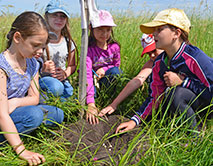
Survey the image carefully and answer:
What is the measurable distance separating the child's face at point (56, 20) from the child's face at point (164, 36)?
3.40 ft

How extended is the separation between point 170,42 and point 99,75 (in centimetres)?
92

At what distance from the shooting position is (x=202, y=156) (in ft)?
4.70

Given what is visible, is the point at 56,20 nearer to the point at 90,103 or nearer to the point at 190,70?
the point at 90,103

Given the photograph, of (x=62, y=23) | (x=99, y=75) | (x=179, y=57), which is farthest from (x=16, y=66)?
(x=179, y=57)

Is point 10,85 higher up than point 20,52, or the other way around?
point 20,52

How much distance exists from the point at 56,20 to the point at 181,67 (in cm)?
135

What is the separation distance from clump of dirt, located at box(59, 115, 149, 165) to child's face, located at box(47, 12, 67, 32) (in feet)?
3.45

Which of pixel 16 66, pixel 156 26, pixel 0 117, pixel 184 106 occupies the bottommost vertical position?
pixel 184 106

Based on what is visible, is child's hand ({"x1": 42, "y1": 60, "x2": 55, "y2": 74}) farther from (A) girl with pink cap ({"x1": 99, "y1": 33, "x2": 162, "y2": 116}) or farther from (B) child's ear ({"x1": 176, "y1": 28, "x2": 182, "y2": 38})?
(B) child's ear ({"x1": 176, "y1": 28, "x2": 182, "y2": 38})

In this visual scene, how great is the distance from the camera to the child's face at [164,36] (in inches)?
77.8

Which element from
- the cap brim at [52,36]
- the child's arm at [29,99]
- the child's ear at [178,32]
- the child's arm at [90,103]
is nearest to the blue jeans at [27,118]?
the child's arm at [29,99]

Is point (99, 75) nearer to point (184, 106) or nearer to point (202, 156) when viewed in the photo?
point (184, 106)

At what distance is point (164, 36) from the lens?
1989mm

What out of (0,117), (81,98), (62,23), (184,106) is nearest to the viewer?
(0,117)
